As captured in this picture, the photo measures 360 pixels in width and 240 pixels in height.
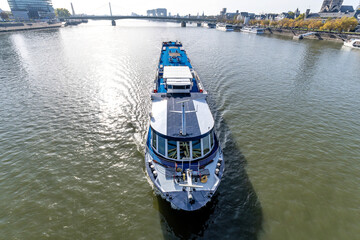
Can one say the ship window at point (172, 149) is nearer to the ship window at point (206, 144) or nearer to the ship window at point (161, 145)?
the ship window at point (161, 145)

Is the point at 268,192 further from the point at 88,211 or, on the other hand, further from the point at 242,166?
the point at 88,211

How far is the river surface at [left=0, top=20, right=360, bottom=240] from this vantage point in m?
13.0

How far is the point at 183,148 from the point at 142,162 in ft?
20.9

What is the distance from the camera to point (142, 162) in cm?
1841

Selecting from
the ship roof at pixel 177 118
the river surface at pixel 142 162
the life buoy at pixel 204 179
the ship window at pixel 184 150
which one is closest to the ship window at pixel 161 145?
the ship roof at pixel 177 118

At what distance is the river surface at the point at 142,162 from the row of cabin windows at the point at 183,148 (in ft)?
13.0

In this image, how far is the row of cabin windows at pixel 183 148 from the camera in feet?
46.4

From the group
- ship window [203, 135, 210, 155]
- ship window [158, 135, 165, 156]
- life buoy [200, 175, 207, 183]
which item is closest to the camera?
life buoy [200, 175, 207, 183]

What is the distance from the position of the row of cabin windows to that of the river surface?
3970 millimetres

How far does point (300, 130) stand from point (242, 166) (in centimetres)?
1172

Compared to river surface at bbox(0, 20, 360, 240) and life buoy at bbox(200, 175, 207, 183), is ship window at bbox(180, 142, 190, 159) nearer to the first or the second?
life buoy at bbox(200, 175, 207, 183)

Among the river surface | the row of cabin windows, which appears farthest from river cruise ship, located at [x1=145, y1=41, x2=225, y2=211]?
the river surface

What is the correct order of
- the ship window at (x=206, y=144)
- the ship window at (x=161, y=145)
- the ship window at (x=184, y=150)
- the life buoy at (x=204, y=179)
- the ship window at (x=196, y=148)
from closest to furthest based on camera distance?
the life buoy at (x=204, y=179), the ship window at (x=184, y=150), the ship window at (x=196, y=148), the ship window at (x=161, y=145), the ship window at (x=206, y=144)

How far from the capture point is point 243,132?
904 inches
